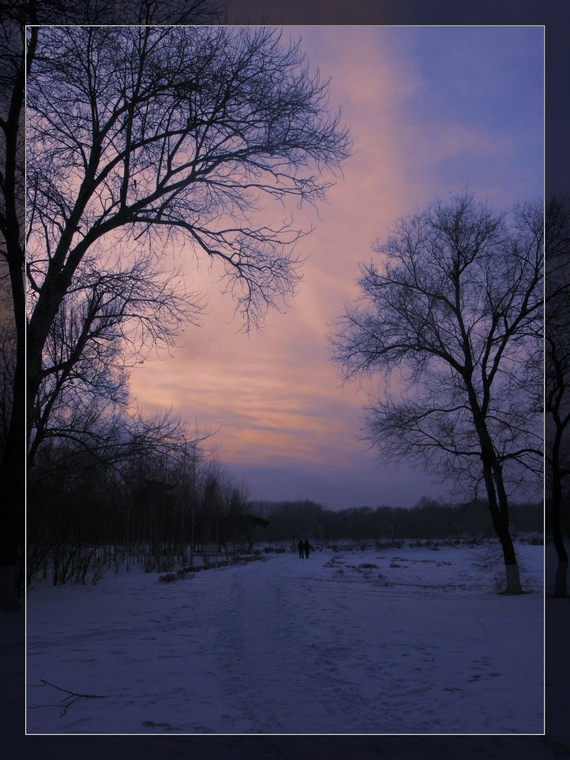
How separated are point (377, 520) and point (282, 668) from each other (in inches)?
57.0

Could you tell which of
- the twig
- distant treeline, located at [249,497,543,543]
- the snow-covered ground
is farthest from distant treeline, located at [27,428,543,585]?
the twig

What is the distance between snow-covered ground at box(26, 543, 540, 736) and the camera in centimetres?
271

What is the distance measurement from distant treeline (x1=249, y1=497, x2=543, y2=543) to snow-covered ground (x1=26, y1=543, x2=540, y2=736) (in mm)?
623

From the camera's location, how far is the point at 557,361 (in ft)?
19.4

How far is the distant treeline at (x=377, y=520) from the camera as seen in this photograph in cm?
429

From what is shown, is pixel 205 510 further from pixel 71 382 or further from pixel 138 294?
pixel 138 294

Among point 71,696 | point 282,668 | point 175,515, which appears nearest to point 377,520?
point 282,668

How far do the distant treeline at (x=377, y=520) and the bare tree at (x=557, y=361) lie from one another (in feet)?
A: 1.68

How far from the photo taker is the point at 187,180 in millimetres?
4387

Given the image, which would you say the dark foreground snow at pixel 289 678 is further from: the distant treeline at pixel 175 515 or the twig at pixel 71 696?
the distant treeline at pixel 175 515

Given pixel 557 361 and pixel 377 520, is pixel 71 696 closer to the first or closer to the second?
pixel 377 520

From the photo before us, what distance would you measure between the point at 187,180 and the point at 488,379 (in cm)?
282

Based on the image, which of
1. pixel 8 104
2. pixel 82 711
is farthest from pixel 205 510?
pixel 8 104

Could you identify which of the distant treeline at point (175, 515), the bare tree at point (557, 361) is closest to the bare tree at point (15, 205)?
the distant treeline at point (175, 515)
